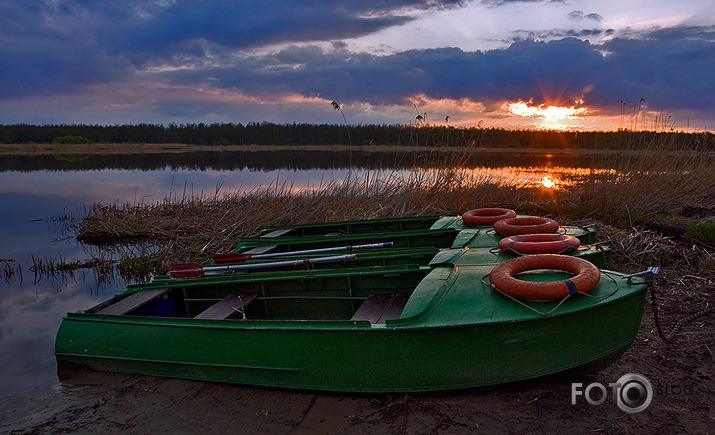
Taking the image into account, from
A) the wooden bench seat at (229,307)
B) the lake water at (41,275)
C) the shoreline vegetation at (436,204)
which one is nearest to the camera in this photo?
the wooden bench seat at (229,307)

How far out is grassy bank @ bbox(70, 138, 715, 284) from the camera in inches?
351

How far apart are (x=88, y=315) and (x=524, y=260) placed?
403 centimetres

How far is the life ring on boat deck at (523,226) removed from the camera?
17.8ft

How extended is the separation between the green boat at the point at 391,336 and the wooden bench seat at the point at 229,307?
2cm

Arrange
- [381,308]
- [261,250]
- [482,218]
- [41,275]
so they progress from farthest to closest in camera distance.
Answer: [41,275] < [261,250] < [482,218] < [381,308]

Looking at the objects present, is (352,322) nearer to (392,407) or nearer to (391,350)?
(391,350)

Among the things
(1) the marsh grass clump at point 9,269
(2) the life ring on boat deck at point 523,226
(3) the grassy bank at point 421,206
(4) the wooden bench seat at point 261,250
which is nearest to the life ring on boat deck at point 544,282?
(2) the life ring on boat deck at point 523,226

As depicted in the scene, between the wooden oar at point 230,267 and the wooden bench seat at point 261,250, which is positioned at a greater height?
the wooden oar at point 230,267

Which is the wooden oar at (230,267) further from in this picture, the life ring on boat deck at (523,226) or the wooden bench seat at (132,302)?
the life ring on boat deck at (523,226)

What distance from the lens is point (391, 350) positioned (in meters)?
3.51

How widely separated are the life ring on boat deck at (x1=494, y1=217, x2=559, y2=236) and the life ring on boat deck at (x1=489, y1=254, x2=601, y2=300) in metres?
1.38

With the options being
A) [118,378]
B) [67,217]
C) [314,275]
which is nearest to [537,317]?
[314,275]

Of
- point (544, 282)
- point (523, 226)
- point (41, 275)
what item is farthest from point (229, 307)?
point (41, 275)

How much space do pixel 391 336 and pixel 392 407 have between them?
0.56 meters
